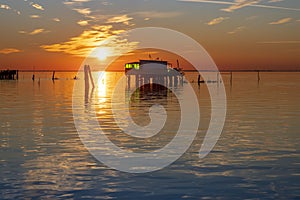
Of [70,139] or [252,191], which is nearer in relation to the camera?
[252,191]

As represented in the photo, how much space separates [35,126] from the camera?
23.2 meters

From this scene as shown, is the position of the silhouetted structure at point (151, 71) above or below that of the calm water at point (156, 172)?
above

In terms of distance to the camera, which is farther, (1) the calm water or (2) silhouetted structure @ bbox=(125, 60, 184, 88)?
(2) silhouetted structure @ bbox=(125, 60, 184, 88)

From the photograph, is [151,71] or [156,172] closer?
[156,172]

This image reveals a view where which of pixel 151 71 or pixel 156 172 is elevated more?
pixel 151 71

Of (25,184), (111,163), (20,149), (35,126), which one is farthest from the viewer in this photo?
(35,126)

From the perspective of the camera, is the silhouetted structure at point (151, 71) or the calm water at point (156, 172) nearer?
the calm water at point (156, 172)

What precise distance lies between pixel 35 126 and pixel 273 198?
1563 centimetres

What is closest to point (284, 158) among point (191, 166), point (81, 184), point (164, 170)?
point (191, 166)

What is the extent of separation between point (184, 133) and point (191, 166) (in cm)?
727

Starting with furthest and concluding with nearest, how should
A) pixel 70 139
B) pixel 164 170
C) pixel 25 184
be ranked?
pixel 70 139, pixel 164 170, pixel 25 184

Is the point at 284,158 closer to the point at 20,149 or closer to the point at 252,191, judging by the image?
the point at 252,191

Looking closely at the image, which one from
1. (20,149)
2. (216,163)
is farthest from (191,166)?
(20,149)

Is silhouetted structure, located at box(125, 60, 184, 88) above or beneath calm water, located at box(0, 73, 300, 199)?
above
